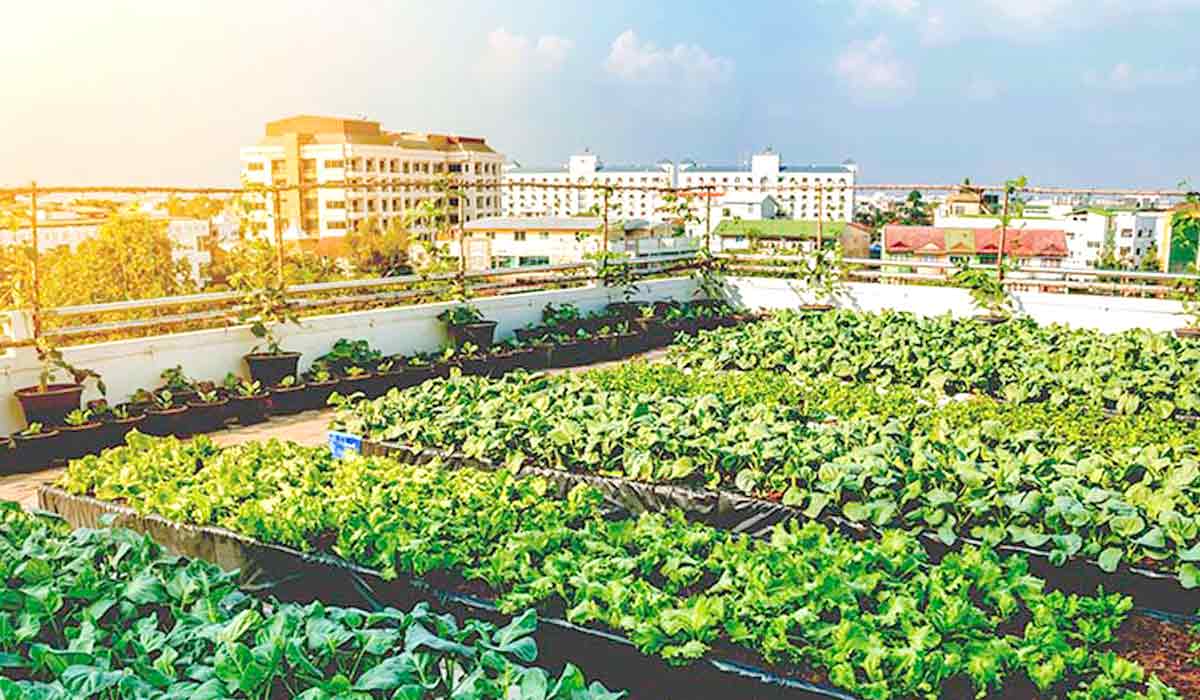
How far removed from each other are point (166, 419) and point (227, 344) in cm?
119

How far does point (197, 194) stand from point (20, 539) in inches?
199

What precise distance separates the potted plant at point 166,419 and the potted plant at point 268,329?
868mm

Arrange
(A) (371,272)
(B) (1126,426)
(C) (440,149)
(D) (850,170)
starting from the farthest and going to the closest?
(D) (850,170), (C) (440,149), (A) (371,272), (B) (1126,426)

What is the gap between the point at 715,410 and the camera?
5859 mm

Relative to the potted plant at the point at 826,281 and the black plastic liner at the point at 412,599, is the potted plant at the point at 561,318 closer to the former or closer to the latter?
the potted plant at the point at 826,281

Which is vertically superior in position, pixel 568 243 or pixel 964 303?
pixel 568 243

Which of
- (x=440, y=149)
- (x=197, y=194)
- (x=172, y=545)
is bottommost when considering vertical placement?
(x=172, y=545)

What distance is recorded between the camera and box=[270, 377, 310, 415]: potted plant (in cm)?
815

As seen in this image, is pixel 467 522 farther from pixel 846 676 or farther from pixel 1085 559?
pixel 1085 559

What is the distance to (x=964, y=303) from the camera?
11.6 metres

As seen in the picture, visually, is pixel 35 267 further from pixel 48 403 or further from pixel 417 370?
pixel 417 370

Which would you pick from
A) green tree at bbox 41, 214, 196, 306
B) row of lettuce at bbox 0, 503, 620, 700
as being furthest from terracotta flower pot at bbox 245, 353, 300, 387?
green tree at bbox 41, 214, 196, 306

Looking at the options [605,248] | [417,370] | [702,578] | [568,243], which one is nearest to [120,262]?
[568,243]

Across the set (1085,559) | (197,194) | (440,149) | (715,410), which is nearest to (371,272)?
(197,194)
